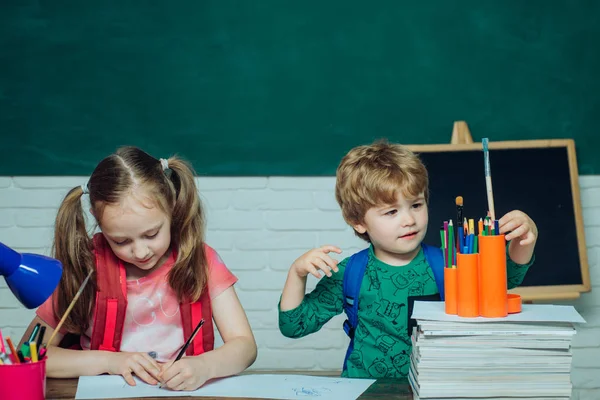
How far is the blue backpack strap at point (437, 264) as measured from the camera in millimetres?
1656

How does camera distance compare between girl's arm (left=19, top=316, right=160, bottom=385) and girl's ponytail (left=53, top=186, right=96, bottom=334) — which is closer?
girl's arm (left=19, top=316, right=160, bottom=385)

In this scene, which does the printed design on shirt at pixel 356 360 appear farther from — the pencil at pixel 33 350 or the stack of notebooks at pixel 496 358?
the pencil at pixel 33 350

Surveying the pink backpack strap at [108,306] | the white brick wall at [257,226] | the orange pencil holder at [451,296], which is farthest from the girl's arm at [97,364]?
the white brick wall at [257,226]

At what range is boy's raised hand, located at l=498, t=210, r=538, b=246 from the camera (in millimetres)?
1454

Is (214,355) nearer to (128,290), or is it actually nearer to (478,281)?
(128,290)

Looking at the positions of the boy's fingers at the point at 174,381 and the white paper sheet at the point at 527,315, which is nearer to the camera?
the white paper sheet at the point at 527,315

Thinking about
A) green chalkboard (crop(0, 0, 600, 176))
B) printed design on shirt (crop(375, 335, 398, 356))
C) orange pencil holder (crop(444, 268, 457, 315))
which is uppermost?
green chalkboard (crop(0, 0, 600, 176))

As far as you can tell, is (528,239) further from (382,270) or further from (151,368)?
(151,368)

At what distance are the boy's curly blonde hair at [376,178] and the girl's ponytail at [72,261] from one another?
569mm

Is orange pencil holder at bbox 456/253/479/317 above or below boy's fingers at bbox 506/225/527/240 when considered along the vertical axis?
below

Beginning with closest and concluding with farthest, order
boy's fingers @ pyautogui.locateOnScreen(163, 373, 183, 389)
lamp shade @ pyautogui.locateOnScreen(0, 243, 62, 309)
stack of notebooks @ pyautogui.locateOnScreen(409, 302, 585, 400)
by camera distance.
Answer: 1. lamp shade @ pyautogui.locateOnScreen(0, 243, 62, 309)
2. stack of notebooks @ pyautogui.locateOnScreen(409, 302, 585, 400)
3. boy's fingers @ pyautogui.locateOnScreen(163, 373, 183, 389)

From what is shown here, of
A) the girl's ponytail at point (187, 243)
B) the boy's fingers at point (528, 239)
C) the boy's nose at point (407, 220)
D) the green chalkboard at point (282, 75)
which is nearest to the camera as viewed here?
the boy's fingers at point (528, 239)

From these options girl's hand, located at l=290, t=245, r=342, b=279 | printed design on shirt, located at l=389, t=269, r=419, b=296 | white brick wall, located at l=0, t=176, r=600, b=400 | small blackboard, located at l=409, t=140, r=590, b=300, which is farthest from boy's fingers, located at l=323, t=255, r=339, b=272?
white brick wall, located at l=0, t=176, r=600, b=400

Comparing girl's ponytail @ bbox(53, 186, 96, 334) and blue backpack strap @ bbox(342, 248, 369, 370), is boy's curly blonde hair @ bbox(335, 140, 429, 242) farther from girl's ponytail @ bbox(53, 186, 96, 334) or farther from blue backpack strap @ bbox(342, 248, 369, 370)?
girl's ponytail @ bbox(53, 186, 96, 334)
